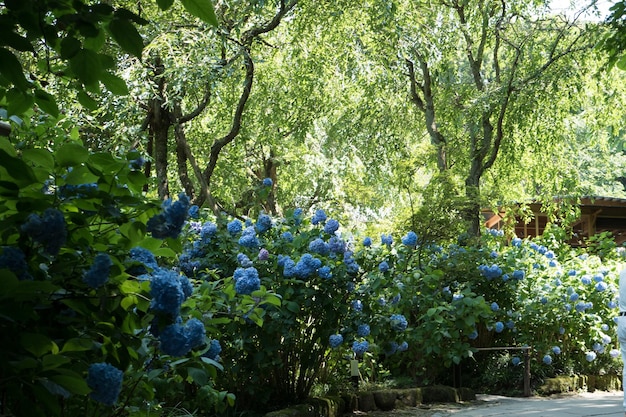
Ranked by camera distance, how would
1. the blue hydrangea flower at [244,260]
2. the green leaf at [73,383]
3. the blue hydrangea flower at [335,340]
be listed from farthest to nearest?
the blue hydrangea flower at [335,340] → the blue hydrangea flower at [244,260] → the green leaf at [73,383]

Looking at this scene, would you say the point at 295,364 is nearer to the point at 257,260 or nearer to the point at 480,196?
the point at 257,260

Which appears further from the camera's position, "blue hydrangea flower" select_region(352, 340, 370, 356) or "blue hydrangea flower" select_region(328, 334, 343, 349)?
"blue hydrangea flower" select_region(352, 340, 370, 356)

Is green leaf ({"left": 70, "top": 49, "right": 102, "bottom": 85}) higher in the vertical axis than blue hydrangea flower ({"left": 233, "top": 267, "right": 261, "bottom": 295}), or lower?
higher

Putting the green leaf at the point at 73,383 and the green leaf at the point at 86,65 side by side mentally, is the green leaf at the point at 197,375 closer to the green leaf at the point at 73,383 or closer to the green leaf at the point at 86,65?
the green leaf at the point at 73,383

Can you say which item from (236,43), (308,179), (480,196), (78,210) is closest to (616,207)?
(308,179)

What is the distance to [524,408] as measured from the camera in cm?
807

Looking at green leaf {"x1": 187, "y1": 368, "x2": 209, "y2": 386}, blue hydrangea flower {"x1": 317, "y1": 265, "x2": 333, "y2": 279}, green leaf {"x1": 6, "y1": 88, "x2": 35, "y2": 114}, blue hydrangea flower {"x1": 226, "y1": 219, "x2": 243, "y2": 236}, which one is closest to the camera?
green leaf {"x1": 6, "y1": 88, "x2": 35, "y2": 114}

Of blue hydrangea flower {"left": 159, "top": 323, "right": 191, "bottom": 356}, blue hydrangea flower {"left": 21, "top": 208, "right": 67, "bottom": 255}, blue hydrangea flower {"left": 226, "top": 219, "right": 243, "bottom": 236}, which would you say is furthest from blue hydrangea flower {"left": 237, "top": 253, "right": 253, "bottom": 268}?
blue hydrangea flower {"left": 21, "top": 208, "right": 67, "bottom": 255}

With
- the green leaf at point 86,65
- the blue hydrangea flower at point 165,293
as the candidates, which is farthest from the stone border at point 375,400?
the green leaf at point 86,65

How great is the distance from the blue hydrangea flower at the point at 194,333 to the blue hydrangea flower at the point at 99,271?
430mm

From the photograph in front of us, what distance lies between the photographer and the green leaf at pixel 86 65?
85.0 inches

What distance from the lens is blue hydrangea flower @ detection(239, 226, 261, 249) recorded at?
6030 millimetres

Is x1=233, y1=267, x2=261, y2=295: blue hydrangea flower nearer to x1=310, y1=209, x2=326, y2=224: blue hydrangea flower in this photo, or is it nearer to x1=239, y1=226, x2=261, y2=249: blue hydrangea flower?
x1=239, y1=226, x2=261, y2=249: blue hydrangea flower

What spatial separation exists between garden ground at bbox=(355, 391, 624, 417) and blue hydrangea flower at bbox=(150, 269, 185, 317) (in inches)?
193
